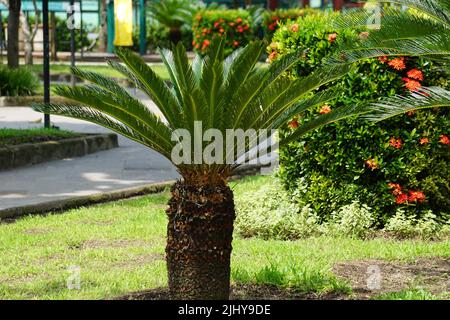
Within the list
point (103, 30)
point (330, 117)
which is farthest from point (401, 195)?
point (103, 30)

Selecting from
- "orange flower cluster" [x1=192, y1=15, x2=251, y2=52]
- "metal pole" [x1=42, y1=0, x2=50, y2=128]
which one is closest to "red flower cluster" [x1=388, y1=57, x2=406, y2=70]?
"metal pole" [x1=42, y1=0, x2=50, y2=128]

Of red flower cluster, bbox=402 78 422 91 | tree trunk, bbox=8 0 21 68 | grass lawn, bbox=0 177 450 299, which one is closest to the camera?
grass lawn, bbox=0 177 450 299

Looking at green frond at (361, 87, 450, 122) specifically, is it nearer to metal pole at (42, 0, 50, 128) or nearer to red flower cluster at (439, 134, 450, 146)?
red flower cluster at (439, 134, 450, 146)

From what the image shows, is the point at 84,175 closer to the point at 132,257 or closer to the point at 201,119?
the point at 132,257

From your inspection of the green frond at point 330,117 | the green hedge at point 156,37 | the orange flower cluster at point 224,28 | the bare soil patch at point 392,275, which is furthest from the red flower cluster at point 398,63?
the green hedge at point 156,37

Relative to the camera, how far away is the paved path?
11.2m

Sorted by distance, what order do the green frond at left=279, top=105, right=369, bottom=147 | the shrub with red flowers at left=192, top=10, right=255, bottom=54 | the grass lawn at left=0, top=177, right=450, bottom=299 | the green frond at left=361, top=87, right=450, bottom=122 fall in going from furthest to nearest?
1. the shrub with red flowers at left=192, top=10, right=255, bottom=54
2. the green frond at left=361, top=87, right=450, bottom=122
3. the grass lawn at left=0, top=177, right=450, bottom=299
4. the green frond at left=279, top=105, right=369, bottom=147

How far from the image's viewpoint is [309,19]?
32.9 feet

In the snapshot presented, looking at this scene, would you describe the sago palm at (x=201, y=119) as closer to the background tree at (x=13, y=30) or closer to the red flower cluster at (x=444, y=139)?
the red flower cluster at (x=444, y=139)

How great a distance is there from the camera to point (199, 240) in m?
6.26

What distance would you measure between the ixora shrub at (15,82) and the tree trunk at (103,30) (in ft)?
42.2

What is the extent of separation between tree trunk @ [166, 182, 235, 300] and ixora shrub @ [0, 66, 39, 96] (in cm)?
1420

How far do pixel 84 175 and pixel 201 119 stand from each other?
6.53 m
